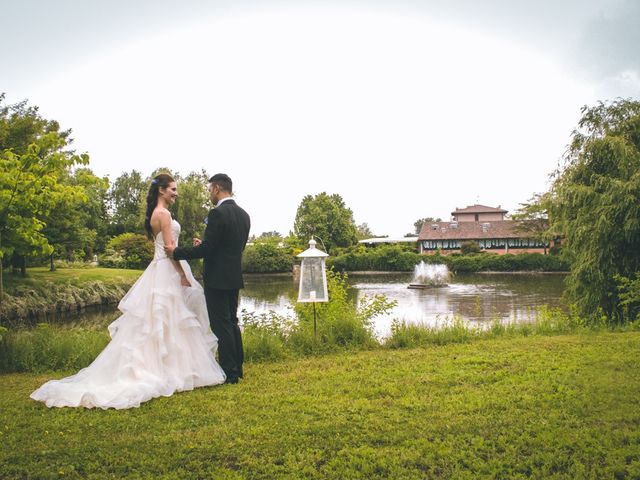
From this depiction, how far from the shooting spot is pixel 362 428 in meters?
3.65

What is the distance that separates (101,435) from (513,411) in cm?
327

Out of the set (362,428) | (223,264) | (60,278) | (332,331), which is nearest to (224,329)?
(223,264)

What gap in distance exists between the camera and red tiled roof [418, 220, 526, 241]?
187ft

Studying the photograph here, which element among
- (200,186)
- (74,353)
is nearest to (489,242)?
(200,186)

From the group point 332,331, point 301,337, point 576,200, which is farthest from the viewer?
point 576,200

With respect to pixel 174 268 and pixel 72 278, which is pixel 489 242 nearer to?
pixel 72 278

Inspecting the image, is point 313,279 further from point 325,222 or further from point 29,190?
point 325,222

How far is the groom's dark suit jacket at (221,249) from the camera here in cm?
512

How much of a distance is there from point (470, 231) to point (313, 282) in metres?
55.7

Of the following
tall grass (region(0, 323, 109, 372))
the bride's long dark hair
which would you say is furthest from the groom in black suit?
tall grass (region(0, 323, 109, 372))

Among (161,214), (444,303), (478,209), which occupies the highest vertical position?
(478,209)

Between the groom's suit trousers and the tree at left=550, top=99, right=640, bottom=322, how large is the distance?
8.19m

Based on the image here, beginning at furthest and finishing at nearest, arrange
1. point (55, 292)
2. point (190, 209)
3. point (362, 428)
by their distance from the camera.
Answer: point (190, 209) < point (55, 292) < point (362, 428)

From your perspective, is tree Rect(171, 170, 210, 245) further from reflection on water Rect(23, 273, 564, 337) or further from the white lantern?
the white lantern
